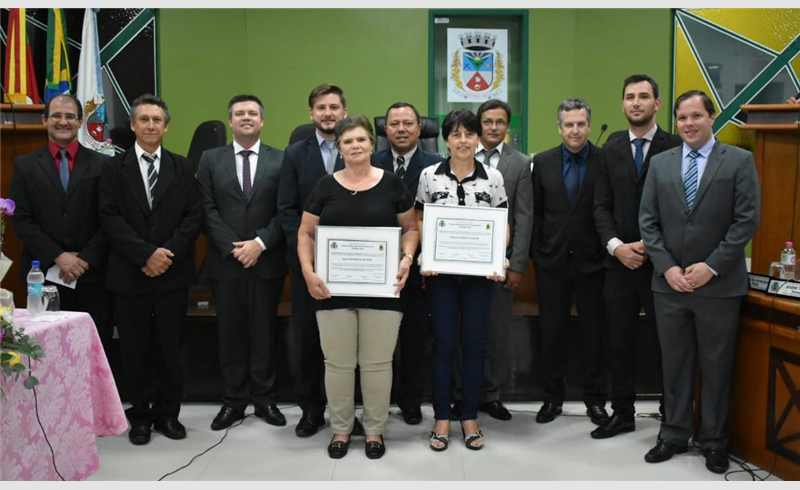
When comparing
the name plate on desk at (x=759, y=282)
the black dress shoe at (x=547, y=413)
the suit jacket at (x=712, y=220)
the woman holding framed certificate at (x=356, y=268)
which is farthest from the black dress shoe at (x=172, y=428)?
the name plate on desk at (x=759, y=282)

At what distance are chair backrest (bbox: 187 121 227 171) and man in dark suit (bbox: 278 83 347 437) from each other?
2.30 meters

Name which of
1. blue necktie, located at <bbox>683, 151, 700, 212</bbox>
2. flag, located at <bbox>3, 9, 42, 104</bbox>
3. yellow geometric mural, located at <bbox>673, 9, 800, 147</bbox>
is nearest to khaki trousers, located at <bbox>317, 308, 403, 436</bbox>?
blue necktie, located at <bbox>683, 151, 700, 212</bbox>

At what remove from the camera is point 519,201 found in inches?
142

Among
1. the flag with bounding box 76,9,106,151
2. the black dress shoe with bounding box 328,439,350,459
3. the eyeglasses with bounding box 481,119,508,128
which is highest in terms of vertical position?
the flag with bounding box 76,9,106,151

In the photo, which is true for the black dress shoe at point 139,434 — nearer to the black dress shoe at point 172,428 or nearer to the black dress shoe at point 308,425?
the black dress shoe at point 172,428

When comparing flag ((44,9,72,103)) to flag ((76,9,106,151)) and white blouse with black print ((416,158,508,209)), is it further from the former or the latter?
white blouse with black print ((416,158,508,209))

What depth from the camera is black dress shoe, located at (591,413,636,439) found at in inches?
135

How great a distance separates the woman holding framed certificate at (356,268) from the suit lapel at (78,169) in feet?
3.84

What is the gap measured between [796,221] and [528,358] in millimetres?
1525

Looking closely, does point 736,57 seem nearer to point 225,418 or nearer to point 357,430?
point 357,430

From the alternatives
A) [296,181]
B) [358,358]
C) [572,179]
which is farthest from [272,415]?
[572,179]

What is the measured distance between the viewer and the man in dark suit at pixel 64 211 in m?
3.38

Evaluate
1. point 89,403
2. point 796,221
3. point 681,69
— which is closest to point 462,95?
point 681,69

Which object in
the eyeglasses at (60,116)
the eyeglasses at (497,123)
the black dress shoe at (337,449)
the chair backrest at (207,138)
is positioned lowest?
the black dress shoe at (337,449)
